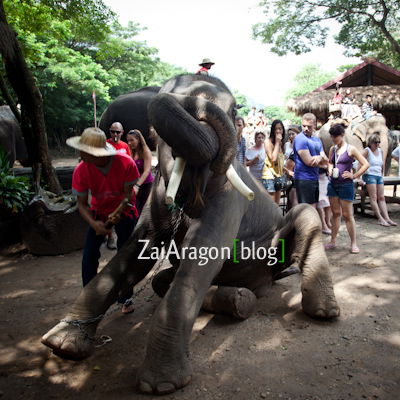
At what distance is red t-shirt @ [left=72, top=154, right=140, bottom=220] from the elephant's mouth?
92cm

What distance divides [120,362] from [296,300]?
76.2 inches

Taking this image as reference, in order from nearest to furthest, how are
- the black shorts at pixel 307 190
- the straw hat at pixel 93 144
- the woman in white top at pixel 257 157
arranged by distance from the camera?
1. the straw hat at pixel 93 144
2. the black shorts at pixel 307 190
3. the woman in white top at pixel 257 157

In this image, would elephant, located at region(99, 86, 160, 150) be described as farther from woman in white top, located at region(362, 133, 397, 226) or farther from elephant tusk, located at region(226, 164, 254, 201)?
elephant tusk, located at region(226, 164, 254, 201)

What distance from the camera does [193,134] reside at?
8.25 feet

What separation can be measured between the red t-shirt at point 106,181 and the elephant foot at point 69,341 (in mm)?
1072

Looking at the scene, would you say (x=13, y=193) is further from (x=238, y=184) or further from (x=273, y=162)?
(x=238, y=184)

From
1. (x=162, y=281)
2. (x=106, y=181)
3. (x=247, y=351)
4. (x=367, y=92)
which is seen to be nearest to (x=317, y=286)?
(x=247, y=351)

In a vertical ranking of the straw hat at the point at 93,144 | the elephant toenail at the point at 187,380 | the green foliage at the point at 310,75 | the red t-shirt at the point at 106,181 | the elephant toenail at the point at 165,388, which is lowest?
the elephant toenail at the point at 187,380

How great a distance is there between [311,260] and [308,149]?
2575 millimetres

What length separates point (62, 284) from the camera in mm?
4680

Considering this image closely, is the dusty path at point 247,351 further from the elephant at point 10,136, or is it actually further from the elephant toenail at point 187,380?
the elephant at point 10,136

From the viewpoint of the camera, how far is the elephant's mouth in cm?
248

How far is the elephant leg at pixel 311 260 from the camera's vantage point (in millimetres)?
3494

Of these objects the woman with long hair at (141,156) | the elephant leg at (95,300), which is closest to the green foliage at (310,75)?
the woman with long hair at (141,156)
